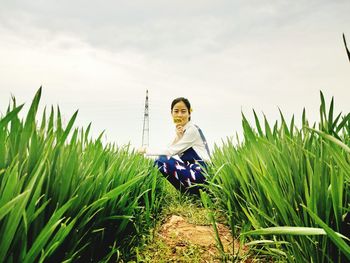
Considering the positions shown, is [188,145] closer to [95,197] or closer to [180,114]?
[180,114]

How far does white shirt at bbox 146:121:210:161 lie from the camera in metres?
2.82

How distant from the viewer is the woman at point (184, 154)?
2506 mm

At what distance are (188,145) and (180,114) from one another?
399 mm

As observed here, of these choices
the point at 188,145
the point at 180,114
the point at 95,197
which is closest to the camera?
the point at 95,197

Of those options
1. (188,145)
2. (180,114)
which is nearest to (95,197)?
(188,145)

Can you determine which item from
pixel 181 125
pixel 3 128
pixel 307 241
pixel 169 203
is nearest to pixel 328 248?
pixel 307 241

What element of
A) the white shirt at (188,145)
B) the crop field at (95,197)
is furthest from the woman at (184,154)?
the crop field at (95,197)

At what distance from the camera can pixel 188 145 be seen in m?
2.84

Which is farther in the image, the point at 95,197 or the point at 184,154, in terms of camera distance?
the point at 184,154

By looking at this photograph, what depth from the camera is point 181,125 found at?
122 inches

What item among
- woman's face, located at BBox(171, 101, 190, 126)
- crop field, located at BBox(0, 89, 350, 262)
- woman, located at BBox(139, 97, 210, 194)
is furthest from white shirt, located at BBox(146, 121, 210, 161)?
crop field, located at BBox(0, 89, 350, 262)

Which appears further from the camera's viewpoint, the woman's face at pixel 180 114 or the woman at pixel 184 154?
the woman's face at pixel 180 114

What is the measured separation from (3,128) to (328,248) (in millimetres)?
821

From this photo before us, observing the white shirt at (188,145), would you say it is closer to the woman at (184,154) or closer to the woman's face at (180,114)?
the woman at (184,154)
